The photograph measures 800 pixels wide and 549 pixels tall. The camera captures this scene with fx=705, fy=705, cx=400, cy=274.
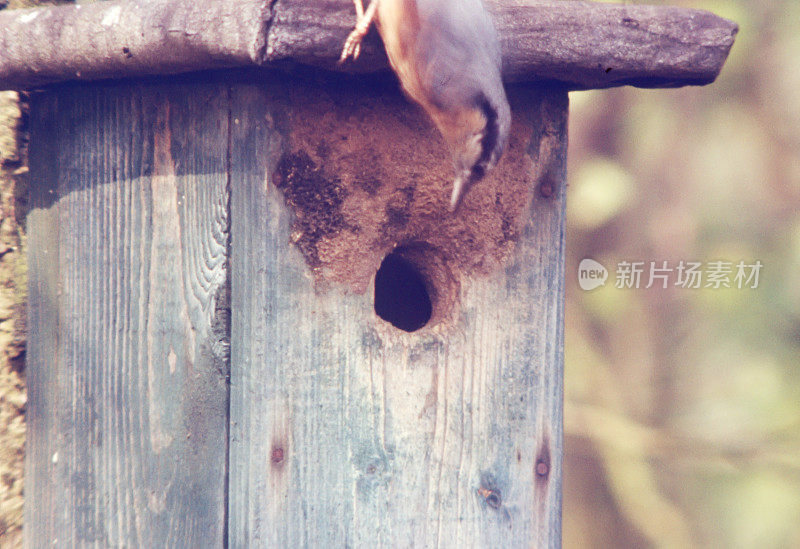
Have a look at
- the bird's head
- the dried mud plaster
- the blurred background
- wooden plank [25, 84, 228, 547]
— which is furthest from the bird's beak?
the blurred background

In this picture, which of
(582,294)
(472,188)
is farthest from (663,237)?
(472,188)

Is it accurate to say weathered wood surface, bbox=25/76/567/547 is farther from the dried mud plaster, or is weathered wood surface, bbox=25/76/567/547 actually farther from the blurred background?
the blurred background

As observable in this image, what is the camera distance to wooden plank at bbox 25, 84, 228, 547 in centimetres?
116

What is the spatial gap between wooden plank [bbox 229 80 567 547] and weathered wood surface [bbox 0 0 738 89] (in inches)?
5.1

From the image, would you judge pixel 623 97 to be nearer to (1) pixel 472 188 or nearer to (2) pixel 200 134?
(1) pixel 472 188

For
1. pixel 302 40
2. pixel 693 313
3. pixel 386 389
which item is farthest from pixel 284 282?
pixel 693 313

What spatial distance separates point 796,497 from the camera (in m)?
2.49

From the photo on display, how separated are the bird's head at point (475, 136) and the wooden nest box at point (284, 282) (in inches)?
3.9

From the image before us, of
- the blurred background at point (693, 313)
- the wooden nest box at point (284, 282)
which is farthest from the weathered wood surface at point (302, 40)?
the blurred background at point (693, 313)

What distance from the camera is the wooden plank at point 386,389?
3.77ft

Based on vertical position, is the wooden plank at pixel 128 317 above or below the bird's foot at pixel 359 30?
below

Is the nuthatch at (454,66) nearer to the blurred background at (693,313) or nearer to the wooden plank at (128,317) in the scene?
the wooden plank at (128,317)

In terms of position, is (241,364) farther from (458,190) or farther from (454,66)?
(454,66)

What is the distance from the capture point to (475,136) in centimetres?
109
